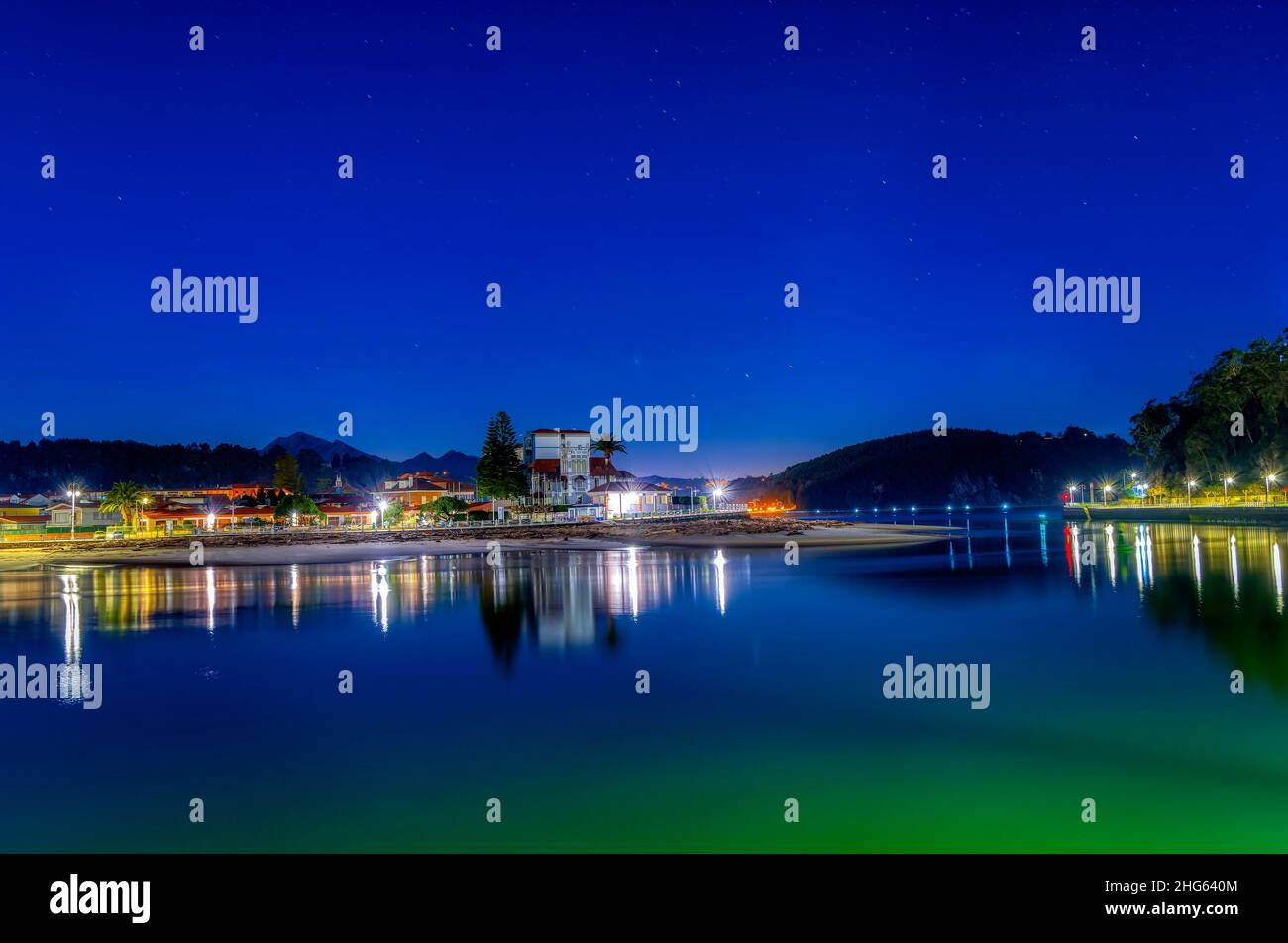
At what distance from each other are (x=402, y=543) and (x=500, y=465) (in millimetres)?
26258

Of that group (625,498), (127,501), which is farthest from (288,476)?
(625,498)

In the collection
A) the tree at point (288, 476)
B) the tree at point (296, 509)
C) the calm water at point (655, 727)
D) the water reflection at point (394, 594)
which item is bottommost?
the calm water at point (655, 727)

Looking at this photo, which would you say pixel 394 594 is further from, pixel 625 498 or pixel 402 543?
pixel 625 498

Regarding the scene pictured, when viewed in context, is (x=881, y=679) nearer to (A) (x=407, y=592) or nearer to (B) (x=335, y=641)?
(B) (x=335, y=641)

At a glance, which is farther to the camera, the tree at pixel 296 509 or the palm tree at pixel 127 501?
the palm tree at pixel 127 501

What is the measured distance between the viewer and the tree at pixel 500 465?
87.9m

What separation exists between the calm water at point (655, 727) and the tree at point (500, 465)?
60692 mm

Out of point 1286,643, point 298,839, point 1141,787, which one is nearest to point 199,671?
point 298,839

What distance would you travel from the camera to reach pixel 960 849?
8.16 m

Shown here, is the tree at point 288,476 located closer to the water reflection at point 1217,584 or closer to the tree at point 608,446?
the tree at point 608,446

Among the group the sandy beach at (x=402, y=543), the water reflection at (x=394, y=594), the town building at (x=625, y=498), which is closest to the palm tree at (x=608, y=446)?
the town building at (x=625, y=498)

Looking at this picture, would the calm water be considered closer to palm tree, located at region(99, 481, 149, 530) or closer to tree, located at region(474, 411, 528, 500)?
tree, located at region(474, 411, 528, 500)

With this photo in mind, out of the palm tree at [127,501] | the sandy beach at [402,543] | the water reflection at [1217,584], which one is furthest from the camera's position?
the palm tree at [127,501]

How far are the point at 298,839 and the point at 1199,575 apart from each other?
107 feet
